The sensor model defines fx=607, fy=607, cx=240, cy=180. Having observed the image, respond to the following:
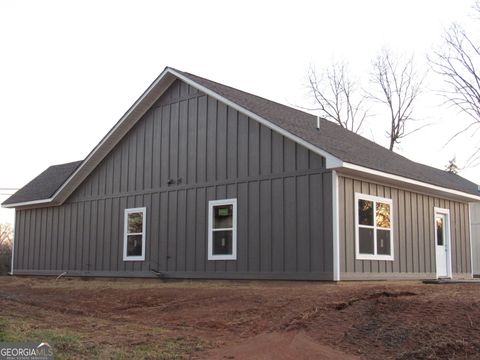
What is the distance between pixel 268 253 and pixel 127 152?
675cm

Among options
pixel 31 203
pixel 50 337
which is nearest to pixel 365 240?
pixel 50 337

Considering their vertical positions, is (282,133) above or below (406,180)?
above

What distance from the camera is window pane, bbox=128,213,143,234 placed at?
18.8 metres

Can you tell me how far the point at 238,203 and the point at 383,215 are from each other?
3.83m

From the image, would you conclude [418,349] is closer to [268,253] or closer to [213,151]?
[268,253]

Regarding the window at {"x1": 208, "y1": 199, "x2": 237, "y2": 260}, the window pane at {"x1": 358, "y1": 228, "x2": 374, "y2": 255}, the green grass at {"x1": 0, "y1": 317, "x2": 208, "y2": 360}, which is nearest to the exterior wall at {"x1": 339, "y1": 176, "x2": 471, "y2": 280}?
the window pane at {"x1": 358, "y1": 228, "x2": 374, "y2": 255}

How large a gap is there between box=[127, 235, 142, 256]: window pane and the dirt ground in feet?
16.3

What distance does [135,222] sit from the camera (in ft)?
62.1

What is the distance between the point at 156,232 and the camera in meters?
18.1

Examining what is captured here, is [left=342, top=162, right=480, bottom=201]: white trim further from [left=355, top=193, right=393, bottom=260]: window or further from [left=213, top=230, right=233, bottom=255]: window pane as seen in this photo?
[left=213, top=230, right=233, bottom=255]: window pane

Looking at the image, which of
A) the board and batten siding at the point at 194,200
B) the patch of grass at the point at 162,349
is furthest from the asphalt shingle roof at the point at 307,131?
the patch of grass at the point at 162,349

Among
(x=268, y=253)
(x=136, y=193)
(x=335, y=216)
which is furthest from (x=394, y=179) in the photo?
(x=136, y=193)

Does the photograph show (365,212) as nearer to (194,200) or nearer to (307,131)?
(307,131)

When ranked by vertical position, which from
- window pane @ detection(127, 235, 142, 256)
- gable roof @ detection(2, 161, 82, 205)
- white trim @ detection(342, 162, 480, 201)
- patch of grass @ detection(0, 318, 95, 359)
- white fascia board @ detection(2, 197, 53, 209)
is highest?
gable roof @ detection(2, 161, 82, 205)
